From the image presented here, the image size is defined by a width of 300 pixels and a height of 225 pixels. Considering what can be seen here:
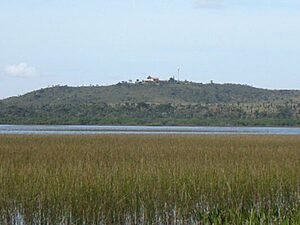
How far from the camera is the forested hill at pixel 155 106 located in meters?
99.1

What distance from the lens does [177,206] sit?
15703mm

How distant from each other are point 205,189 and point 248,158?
8663mm

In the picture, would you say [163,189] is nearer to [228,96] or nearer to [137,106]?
[137,106]

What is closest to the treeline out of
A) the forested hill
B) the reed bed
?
the forested hill

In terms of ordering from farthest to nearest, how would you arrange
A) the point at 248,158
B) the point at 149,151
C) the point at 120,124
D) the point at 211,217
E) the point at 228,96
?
1. the point at 228,96
2. the point at 120,124
3. the point at 149,151
4. the point at 248,158
5. the point at 211,217

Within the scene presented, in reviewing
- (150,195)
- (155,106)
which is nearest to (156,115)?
(155,106)

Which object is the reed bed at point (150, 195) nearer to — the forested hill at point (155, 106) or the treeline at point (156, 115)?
the treeline at point (156, 115)

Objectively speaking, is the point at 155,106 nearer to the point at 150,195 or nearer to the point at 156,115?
the point at 156,115

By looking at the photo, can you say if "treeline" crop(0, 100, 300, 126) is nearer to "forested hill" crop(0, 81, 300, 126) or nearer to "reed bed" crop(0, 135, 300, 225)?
"forested hill" crop(0, 81, 300, 126)

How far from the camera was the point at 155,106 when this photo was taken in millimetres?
116312

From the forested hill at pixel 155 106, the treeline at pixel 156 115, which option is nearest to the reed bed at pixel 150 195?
the treeline at pixel 156 115

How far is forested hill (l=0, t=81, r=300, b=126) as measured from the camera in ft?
325

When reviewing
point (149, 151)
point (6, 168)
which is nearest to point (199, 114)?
point (149, 151)

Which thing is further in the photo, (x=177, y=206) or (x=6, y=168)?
(x=6, y=168)
